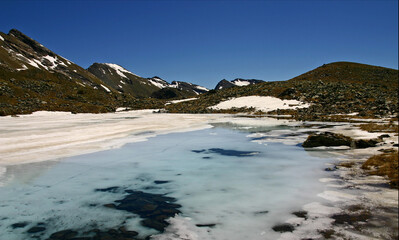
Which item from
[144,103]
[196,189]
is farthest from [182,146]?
[144,103]

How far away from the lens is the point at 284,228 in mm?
5133

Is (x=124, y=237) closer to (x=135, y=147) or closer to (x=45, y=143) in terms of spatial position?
(x=135, y=147)

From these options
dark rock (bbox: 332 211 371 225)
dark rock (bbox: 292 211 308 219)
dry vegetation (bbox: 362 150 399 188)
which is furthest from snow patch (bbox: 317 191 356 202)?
dry vegetation (bbox: 362 150 399 188)

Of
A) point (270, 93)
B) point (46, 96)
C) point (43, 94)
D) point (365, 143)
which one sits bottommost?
point (365, 143)

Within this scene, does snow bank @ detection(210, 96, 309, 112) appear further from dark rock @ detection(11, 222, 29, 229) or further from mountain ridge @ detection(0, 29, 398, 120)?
dark rock @ detection(11, 222, 29, 229)

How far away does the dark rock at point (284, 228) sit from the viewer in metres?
5.05

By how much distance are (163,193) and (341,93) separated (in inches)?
1954

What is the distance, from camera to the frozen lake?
5395mm

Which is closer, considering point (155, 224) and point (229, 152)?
point (155, 224)

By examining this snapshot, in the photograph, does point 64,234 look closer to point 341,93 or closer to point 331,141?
point 331,141

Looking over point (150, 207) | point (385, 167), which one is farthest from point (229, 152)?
point (150, 207)

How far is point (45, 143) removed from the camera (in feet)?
50.3

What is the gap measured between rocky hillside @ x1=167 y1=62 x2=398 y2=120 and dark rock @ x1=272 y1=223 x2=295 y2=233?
2887 centimetres

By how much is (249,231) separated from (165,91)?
549ft
